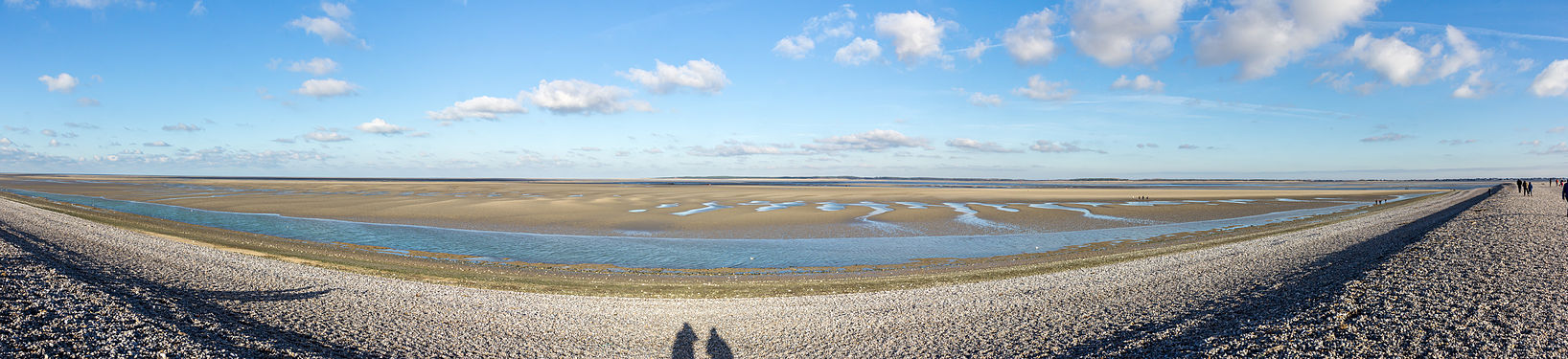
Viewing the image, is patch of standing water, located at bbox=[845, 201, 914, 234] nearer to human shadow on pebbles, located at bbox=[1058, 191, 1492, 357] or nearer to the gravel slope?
the gravel slope

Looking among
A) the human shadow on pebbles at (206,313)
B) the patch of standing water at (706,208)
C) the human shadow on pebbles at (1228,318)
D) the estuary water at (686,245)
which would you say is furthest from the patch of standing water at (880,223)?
the human shadow on pebbles at (206,313)

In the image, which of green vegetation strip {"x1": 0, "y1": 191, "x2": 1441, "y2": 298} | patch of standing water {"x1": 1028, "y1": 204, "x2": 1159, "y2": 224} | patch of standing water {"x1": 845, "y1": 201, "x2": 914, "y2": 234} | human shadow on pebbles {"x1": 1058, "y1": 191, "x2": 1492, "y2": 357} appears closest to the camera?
human shadow on pebbles {"x1": 1058, "y1": 191, "x2": 1492, "y2": 357}

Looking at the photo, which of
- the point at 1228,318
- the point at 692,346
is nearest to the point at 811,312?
the point at 692,346

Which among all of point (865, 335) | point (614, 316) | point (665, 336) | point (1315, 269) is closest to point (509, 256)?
Answer: point (614, 316)

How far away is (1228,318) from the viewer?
10.1 meters

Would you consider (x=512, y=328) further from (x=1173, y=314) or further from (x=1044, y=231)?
(x=1044, y=231)

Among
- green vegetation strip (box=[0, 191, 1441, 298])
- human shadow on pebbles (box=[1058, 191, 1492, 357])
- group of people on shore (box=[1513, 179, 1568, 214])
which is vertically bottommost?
green vegetation strip (box=[0, 191, 1441, 298])

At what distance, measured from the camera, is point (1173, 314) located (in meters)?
11.0

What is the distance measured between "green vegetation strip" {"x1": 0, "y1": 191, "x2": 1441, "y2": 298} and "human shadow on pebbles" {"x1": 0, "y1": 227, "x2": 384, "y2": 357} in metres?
4.75

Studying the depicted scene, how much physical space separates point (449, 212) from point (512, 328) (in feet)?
113

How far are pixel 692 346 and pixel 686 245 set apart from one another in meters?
15.4

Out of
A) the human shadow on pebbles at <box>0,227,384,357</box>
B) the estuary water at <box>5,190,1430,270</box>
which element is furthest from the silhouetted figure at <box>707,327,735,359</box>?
the estuary water at <box>5,190,1430,270</box>

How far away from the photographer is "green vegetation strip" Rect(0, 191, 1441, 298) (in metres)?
15.7

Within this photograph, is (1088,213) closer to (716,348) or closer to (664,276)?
(664,276)
